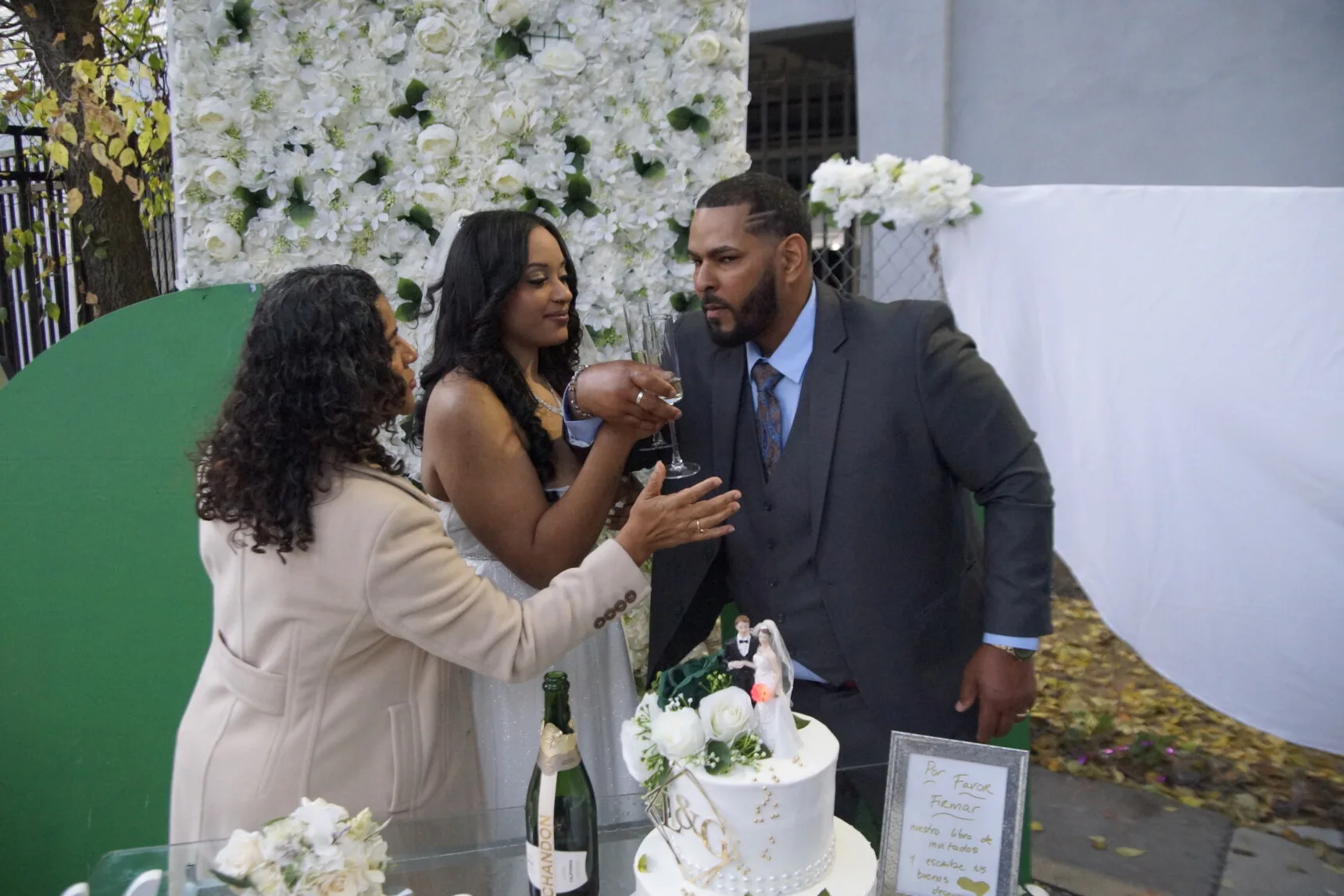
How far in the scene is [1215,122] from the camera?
19.1ft

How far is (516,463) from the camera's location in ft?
6.82

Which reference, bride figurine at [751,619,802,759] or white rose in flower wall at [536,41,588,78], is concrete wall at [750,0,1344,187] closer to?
white rose in flower wall at [536,41,588,78]

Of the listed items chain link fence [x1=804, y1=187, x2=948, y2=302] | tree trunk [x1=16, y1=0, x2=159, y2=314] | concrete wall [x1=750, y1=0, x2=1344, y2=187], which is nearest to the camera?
tree trunk [x1=16, y1=0, x2=159, y2=314]

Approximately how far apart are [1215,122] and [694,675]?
5.65 metres

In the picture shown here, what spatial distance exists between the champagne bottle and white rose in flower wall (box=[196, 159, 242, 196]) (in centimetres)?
203

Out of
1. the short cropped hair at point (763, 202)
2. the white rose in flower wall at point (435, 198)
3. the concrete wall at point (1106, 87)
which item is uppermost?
the concrete wall at point (1106, 87)

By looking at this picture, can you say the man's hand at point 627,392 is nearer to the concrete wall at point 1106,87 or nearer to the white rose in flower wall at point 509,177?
the white rose in flower wall at point 509,177

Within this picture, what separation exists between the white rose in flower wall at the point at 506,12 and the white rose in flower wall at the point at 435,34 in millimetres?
108

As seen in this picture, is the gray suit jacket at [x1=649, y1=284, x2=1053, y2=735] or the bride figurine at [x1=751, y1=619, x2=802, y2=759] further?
the gray suit jacket at [x1=649, y1=284, x2=1053, y2=735]

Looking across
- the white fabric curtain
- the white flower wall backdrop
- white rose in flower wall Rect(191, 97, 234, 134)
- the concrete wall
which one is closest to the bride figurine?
the white flower wall backdrop

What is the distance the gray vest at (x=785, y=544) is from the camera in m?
2.17

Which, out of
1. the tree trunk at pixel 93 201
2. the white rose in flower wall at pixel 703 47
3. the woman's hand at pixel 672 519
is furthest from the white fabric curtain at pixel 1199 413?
the tree trunk at pixel 93 201

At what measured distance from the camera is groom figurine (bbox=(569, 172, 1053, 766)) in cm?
212

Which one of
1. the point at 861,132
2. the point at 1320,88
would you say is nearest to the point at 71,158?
the point at 861,132
